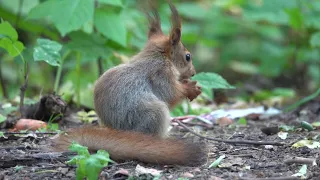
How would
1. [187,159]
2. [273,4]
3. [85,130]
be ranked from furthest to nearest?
1. [273,4]
2. [85,130]
3. [187,159]

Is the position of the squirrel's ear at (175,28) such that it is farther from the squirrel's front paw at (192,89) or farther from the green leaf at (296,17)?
the green leaf at (296,17)

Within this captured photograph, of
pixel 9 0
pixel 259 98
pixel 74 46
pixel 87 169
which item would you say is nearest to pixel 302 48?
pixel 259 98

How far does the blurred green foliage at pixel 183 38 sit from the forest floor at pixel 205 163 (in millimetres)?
1150

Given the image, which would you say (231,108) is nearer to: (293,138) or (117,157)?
(293,138)

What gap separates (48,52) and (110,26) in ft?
3.09

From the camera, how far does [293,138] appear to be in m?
3.54

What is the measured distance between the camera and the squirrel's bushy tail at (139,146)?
2.78m

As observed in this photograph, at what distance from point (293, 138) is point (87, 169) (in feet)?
5.26

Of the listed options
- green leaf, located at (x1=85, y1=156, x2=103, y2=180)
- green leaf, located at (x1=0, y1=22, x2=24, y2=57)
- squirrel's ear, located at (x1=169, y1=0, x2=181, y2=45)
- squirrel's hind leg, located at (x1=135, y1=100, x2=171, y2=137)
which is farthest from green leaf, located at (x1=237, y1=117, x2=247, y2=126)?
green leaf, located at (x1=85, y1=156, x2=103, y2=180)

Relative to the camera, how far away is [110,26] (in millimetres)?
4469

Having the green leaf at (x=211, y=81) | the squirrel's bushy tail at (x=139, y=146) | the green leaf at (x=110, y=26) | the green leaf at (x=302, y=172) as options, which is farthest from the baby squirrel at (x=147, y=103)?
the green leaf at (x=110, y=26)

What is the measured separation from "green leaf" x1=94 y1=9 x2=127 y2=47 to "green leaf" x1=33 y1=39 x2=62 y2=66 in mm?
814

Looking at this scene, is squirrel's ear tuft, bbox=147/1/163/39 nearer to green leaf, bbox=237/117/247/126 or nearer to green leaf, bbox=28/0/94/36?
green leaf, bbox=28/0/94/36

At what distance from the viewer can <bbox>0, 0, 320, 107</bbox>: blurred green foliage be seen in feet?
14.8
